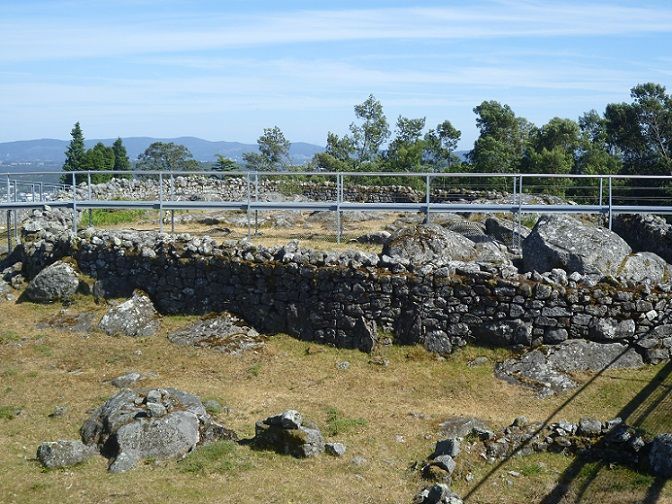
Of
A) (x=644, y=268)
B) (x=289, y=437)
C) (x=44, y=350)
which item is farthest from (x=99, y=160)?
(x=289, y=437)

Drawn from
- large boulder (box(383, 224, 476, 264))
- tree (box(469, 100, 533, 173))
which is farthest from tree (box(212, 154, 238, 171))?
large boulder (box(383, 224, 476, 264))

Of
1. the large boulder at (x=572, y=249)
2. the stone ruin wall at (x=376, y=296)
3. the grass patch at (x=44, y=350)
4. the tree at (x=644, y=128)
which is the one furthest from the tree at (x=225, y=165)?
the large boulder at (x=572, y=249)

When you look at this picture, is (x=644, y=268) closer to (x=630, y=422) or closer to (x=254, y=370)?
(x=630, y=422)

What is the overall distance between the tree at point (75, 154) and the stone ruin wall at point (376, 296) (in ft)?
90.8

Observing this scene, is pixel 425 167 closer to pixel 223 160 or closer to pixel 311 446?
pixel 223 160

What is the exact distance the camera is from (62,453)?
12188 millimetres

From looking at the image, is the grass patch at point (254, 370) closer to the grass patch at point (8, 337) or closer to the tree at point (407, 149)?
the grass patch at point (8, 337)

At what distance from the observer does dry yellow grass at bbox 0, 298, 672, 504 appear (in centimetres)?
1134

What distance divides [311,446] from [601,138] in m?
36.8

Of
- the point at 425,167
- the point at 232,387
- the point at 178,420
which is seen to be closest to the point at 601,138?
the point at 425,167

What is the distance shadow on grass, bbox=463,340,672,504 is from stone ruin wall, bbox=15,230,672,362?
939 mm

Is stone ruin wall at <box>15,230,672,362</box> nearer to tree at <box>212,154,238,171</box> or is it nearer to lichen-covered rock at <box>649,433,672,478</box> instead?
lichen-covered rock at <box>649,433,672,478</box>

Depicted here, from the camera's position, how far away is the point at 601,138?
148 ft

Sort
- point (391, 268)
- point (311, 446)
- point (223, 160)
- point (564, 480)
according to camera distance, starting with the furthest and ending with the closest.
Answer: point (223, 160) → point (391, 268) → point (311, 446) → point (564, 480)
